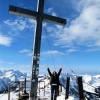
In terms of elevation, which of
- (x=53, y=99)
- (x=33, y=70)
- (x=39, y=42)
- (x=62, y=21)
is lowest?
(x=53, y=99)

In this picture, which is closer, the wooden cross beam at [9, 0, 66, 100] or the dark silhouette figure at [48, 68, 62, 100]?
the wooden cross beam at [9, 0, 66, 100]

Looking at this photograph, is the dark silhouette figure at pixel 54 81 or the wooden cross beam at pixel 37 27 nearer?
the wooden cross beam at pixel 37 27

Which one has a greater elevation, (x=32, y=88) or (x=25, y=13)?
(x=25, y=13)

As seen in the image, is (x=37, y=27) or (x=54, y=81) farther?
(x=54, y=81)

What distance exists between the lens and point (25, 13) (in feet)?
46.4

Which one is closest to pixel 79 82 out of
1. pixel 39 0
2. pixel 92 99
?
pixel 39 0

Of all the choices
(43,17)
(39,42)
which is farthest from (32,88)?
(43,17)

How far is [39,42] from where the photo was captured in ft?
46.5

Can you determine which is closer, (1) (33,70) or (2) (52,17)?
(1) (33,70)

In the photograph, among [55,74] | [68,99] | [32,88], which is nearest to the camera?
[32,88]

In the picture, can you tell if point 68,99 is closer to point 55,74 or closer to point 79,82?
point 79,82

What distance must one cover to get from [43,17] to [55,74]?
3731 mm

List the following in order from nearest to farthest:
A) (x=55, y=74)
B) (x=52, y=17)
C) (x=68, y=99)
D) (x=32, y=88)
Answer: (x=32, y=88)
(x=52, y=17)
(x=55, y=74)
(x=68, y=99)

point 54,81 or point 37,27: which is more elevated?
point 37,27
